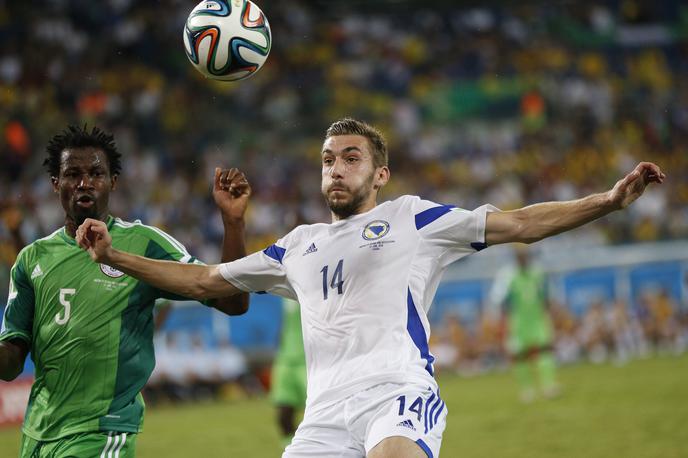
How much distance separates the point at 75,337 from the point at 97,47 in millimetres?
20039

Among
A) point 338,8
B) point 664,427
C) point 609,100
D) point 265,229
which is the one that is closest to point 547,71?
point 609,100

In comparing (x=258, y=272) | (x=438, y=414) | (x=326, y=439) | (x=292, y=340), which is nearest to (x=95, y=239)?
(x=258, y=272)

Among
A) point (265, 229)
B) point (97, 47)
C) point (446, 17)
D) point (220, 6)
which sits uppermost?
point (446, 17)

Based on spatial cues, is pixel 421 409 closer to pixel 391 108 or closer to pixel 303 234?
pixel 303 234

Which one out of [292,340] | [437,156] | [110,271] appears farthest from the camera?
[437,156]

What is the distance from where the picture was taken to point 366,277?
205 inches

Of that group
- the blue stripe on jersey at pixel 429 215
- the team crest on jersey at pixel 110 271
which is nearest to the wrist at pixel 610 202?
the blue stripe on jersey at pixel 429 215

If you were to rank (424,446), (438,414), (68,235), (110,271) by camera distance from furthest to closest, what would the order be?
(68,235)
(110,271)
(438,414)
(424,446)

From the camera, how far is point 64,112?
71.3ft

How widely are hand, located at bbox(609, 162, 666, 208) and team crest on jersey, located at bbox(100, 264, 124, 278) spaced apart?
8.41 ft

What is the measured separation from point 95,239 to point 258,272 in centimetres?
86

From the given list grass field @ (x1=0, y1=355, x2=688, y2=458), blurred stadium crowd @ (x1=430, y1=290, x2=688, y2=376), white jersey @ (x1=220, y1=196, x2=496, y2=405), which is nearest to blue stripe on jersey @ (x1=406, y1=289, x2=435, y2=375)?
white jersey @ (x1=220, y1=196, x2=496, y2=405)

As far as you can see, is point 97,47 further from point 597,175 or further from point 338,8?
point 597,175

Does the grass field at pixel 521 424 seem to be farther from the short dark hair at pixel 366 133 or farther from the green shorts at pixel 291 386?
the short dark hair at pixel 366 133
